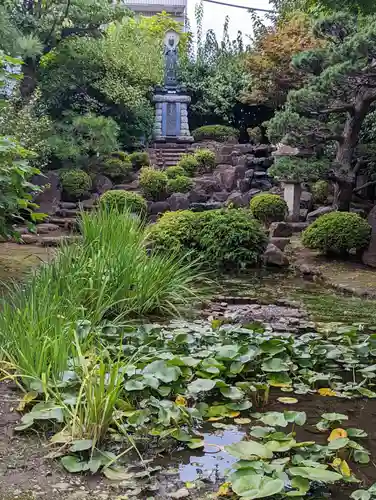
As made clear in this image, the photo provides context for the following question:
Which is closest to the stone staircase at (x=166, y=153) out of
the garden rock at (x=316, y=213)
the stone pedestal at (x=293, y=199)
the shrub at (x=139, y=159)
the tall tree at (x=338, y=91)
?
the shrub at (x=139, y=159)

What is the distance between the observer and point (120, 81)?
51.8 ft

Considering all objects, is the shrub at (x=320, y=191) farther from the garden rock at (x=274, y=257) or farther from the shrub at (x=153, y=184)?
the garden rock at (x=274, y=257)

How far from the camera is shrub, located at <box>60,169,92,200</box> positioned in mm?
13281

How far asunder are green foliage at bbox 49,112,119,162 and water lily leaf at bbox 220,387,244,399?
11214 millimetres

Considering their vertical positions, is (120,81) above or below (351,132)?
above

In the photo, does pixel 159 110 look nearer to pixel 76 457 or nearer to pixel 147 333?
pixel 147 333

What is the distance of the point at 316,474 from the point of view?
2.05m

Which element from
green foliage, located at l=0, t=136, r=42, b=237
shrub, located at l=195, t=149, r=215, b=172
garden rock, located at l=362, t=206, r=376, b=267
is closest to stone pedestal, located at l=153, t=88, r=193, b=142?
shrub, located at l=195, t=149, r=215, b=172

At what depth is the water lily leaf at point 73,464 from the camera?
2209mm

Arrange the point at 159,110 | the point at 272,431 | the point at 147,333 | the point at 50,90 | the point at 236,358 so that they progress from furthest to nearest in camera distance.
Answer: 1. the point at 159,110
2. the point at 50,90
3. the point at 147,333
4. the point at 236,358
5. the point at 272,431

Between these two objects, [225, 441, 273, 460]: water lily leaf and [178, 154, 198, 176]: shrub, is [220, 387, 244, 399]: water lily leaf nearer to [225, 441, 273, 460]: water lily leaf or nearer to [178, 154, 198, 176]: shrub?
[225, 441, 273, 460]: water lily leaf

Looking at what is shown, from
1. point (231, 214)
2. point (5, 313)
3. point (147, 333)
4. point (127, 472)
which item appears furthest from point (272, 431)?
point (231, 214)

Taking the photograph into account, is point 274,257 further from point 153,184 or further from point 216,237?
point 153,184

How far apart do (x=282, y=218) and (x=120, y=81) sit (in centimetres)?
728
